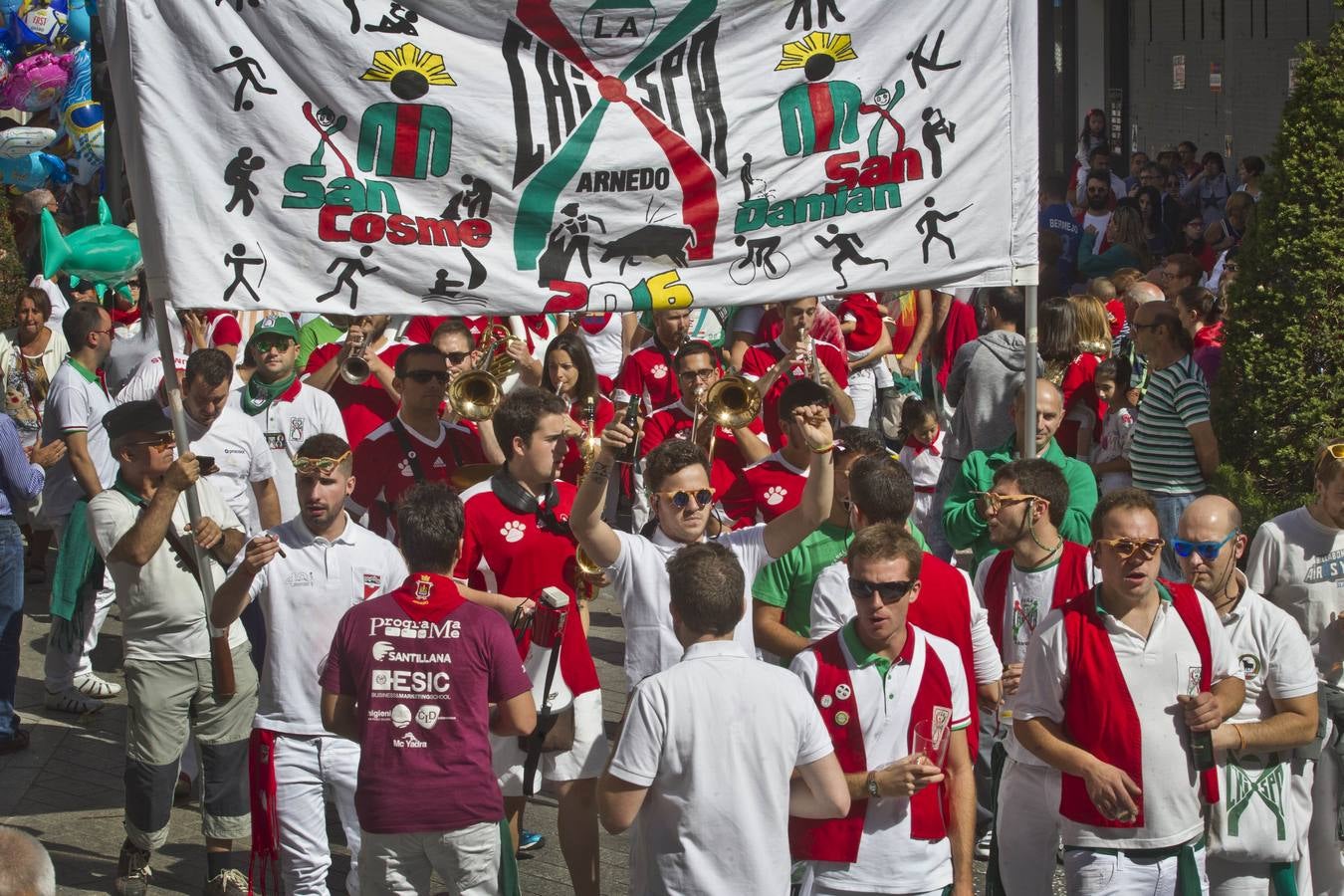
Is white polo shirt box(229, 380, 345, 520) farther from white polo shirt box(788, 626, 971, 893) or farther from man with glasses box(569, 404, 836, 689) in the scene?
white polo shirt box(788, 626, 971, 893)

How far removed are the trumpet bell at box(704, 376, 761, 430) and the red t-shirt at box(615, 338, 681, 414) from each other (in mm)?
1979

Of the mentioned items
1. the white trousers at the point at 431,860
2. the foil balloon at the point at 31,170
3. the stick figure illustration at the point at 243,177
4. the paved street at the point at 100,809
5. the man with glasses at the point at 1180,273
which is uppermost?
the foil balloon at the point at 31,170

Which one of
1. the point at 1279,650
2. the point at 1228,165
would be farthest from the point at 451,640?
the point at 1228,165

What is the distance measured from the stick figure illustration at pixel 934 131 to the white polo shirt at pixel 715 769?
2.89 metres

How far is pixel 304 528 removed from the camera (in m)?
6.79

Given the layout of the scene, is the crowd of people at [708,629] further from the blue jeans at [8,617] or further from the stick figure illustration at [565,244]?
the stick figure illustration at [565,244]

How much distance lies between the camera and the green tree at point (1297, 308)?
26.6 ft

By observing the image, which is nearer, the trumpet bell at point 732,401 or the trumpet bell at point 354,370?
the trumpet bell at point 732,401

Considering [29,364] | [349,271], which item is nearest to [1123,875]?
[349,271]

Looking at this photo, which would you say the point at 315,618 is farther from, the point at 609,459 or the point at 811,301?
the point at 811,301

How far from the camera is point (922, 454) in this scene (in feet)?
34.4

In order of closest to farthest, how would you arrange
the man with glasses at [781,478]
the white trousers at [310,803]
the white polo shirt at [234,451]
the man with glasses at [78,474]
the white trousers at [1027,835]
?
the white trousers at [1027,835] → the white trousers at [310,803] → the man with glasses at [781,478] → the white polo shirt at [234,451] → the man with glasses at [78,474]

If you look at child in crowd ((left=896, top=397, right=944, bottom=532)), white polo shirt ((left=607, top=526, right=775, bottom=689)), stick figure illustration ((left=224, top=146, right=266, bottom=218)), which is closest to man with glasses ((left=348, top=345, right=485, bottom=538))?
stick figure illustration ((left=224, top=146, right=266, bottom=218))

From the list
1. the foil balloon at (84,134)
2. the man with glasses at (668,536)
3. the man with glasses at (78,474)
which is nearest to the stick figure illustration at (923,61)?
the man with glasses at (668,536)
